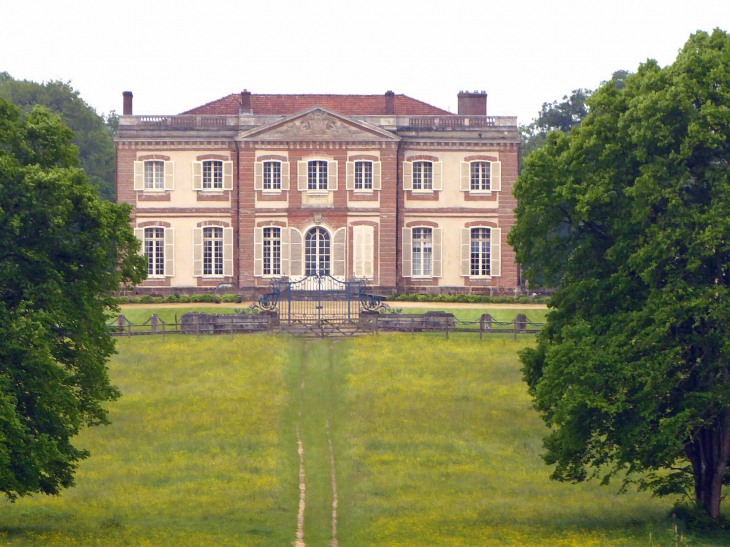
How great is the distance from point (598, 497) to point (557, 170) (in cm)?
726

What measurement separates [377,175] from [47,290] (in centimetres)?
3073

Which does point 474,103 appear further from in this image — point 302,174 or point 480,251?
point 302,174

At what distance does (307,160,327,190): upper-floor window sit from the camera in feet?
164

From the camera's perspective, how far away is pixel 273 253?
5053 centimetres

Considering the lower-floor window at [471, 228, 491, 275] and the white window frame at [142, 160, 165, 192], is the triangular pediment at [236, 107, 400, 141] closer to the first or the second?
the white window frame at [142, 160, 165, 192]

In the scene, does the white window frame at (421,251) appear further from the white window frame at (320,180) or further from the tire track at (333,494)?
the tire track at (333,494)

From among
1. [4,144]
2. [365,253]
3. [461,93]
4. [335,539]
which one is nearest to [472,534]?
[335,539]

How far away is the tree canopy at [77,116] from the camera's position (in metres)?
71.8

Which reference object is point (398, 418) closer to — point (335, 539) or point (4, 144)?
point (335, 539)

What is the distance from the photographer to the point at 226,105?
5491 cm

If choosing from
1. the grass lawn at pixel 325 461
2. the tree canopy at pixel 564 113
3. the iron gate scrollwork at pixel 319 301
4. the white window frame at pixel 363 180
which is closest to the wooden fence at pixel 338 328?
the iron gate scrollwork at pixel 319 301

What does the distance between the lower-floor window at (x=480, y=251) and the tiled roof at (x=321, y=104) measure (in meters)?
7.07

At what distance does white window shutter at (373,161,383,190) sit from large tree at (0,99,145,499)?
2873 cm

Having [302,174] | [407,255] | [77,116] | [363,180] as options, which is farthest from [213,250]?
[77,116]
